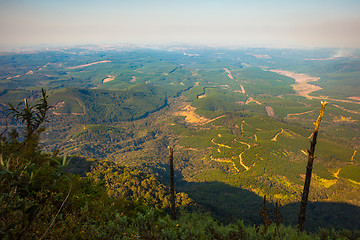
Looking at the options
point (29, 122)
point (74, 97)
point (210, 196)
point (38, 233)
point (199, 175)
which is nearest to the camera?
point (38, 233)

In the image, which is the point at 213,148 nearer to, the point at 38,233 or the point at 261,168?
the point at 261,168

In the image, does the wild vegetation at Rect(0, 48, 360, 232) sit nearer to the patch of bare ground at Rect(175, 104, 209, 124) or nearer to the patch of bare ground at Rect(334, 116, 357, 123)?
the patch of bare ground at Rect(334, 116, 357, 123)

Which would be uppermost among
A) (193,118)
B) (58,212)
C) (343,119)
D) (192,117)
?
(58,212)

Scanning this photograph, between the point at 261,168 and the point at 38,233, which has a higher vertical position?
the point at 38,233

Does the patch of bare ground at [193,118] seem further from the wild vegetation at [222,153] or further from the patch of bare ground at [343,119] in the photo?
the patch of bare ground at [343,119]

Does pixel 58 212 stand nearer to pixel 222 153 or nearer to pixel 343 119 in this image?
pixel 222 153

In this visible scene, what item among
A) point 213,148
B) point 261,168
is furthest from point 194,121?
point 261,168

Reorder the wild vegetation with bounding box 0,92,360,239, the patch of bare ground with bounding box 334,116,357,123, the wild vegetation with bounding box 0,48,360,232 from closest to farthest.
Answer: the wild vegetation with bounding box 0,92,360,239, the wild vegetation with bounding box 0,48,360,232, the patch of bare ground with bounding box 334,116,357,123

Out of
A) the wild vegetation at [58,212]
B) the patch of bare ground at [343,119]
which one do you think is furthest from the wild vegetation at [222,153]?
the wild vegetation at [58,212]

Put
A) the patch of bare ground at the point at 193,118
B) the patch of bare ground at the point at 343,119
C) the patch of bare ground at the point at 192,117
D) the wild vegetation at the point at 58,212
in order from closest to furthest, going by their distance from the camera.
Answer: the wild vegetation at the point at 58,212 < the patch of bare ground at the point at 343,119 < the patch of bare ground at the point at 193,118 < the patch of bare ground at the point at 192,117

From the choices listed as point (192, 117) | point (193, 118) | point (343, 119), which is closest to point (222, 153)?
point (193, 118)

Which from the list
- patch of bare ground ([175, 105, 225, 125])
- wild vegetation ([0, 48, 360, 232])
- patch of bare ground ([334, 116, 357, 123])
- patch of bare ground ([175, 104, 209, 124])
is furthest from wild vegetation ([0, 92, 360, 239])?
patch of bare ground ([334, 116, 357, 123])
